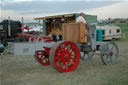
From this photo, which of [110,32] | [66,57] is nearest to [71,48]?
[66,57]

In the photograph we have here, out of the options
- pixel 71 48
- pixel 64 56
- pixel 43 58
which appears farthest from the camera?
pixel 43 58

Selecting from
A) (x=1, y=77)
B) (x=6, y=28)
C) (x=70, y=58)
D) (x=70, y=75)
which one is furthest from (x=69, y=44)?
(x=6, y=28)

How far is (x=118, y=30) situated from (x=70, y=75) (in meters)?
15.1

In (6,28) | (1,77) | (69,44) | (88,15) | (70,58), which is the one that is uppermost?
(88,15)

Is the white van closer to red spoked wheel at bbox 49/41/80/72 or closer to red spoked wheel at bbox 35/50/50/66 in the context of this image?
red spoked wheel at bbox 35/50/50/66

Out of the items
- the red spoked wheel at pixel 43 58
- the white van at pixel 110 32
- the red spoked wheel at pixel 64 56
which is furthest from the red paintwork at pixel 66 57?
the white van at pixel 110 32

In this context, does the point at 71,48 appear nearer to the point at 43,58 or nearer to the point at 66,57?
the point at 66,57

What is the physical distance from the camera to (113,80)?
405 centimetres

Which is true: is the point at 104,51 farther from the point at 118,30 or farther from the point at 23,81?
the point at 118,30

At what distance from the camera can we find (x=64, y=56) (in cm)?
475

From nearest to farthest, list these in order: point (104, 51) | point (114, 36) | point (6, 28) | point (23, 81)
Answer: point (23, 81) → point (104, 51) → point (6, 28) → point (114, 36)

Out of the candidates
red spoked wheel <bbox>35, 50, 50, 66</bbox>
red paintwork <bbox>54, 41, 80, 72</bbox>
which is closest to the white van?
red spoked wheel <bbox>35, 50, 50, 66</bbox>

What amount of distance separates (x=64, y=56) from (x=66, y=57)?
7 cm

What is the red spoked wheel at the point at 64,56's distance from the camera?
4535 mm
